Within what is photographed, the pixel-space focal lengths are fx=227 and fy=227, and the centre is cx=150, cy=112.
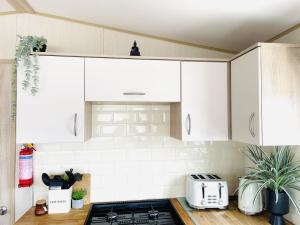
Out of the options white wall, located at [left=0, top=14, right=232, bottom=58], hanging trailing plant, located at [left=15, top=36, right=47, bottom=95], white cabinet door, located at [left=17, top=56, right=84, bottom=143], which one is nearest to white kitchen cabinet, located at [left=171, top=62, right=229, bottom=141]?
white wall, located at [left=0, top=14, right=232, bottom=58]

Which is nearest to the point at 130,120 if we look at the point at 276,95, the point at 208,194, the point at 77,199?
the point at 77,199

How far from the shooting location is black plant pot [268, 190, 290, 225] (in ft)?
4.88

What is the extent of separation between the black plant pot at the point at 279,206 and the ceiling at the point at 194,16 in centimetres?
116

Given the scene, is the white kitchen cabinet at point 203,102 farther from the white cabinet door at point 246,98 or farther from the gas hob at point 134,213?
the gas hob at point 134,213

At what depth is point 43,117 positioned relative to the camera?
158 cm

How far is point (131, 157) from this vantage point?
200cm

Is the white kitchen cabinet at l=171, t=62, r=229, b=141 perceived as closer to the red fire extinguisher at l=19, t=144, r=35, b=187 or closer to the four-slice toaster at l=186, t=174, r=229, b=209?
the four-slice toaster at l=186, t=174, r=229, b=209

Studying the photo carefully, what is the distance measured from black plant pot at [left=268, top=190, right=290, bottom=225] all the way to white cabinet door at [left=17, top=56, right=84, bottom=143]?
53.4 inches

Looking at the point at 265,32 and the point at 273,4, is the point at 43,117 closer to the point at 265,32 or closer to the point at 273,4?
the point at 273,4

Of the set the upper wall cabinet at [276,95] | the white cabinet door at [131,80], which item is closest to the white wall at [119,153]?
the white cabinet door at [131,80]

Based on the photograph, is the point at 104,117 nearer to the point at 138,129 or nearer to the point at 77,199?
the point at 138,129

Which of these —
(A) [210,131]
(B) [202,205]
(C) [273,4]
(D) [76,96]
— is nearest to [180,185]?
(B) [202,205]

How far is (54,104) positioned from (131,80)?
1.87 feet

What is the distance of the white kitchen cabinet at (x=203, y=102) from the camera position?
1.72m
